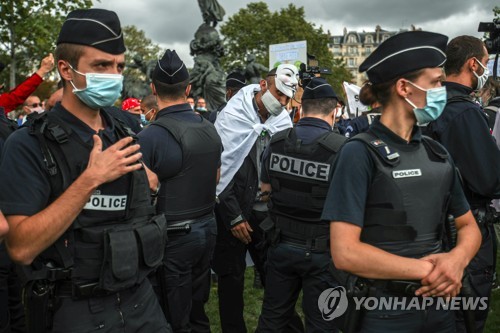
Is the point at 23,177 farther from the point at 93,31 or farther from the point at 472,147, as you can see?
the point at 472,147

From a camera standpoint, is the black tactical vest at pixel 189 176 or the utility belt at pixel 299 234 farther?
the black tactical vest at pixel 189 176

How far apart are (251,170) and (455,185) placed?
2737 millimetres

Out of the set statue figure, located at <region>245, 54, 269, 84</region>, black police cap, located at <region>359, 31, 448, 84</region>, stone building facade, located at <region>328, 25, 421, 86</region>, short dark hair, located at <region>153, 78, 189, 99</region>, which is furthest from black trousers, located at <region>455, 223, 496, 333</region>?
stone building facade, located at <region>328, 25, 421, 86</region>

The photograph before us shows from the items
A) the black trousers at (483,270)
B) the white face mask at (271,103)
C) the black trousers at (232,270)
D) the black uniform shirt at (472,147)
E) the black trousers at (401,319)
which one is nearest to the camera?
the black trousers at (401,319)

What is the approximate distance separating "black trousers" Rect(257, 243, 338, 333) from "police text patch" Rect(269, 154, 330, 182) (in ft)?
1.92

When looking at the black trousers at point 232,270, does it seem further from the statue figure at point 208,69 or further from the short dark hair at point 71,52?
the statue figure at point 208,69

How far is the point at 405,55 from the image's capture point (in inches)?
99.2

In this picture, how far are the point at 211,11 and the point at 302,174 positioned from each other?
20087 mm

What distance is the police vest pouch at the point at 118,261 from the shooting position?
242cm

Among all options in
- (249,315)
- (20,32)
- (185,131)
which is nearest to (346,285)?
(185,131)

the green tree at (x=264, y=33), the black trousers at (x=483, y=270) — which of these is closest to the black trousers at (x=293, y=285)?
the black trousers at (x=483, y=270)

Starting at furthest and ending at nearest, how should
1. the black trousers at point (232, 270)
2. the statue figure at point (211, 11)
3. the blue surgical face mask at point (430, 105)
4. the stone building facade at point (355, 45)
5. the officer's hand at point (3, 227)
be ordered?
the stone building facade at point (355, 45)
the statue figure at point (211, 11)
the black trousers at point (232, 270)
the blue surgical face mask at point (430, 105)
the officer's hand at point (3, 227)

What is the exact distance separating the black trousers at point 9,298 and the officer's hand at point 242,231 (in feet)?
6.41

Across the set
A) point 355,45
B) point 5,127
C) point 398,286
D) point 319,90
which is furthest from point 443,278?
point 355,45
